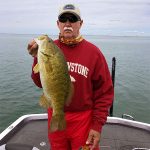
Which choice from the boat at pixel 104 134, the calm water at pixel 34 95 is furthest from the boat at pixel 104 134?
the calm water at pixel 34 95

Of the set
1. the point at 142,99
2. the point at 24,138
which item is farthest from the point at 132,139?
the point at 142,99

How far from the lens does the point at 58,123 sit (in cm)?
373

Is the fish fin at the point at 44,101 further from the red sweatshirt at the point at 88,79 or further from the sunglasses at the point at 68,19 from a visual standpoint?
the sunglasses at the point at 68,19

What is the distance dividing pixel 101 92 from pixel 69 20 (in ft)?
3.31

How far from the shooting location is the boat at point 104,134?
608 centimetres

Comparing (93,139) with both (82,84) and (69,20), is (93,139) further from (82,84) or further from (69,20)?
(69,20)

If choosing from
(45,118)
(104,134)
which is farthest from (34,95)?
(104,134)

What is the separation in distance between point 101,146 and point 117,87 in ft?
61.1

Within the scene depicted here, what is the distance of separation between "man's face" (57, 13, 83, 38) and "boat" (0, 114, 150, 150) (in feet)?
9.09

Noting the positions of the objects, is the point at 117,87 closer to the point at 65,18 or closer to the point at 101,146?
the point at 101,146

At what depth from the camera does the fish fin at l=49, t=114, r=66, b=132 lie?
3726 mm

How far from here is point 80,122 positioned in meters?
4.02

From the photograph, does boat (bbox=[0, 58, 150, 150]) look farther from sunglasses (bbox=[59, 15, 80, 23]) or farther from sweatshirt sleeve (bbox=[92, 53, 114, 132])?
sunglasses (bbox=[59, 15, 80, 23])

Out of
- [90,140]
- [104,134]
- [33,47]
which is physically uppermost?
[33,47]
